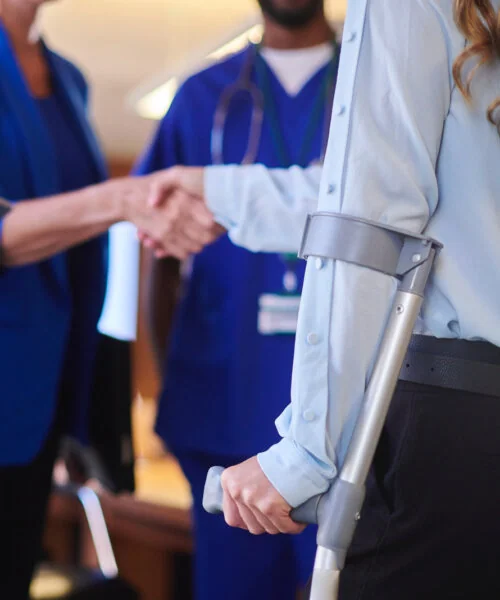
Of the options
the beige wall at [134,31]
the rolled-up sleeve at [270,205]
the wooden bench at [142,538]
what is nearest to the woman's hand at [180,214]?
the rolled-up sleeve at [270,205]

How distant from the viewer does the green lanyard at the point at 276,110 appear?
1658mm

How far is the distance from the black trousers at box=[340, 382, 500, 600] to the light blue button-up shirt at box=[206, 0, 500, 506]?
0.06m

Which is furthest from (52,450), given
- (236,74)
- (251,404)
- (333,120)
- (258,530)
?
(333,120)

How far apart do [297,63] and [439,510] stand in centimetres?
111

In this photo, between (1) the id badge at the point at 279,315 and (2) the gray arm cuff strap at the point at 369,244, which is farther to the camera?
(1) the id badge at the point at 279,315

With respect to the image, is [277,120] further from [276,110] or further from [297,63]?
[297,63]

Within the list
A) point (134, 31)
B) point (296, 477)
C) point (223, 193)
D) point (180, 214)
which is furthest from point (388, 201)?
point (134, 31)

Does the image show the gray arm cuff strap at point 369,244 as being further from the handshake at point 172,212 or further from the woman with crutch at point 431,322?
the handshake at point 172,212

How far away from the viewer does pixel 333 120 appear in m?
0.85

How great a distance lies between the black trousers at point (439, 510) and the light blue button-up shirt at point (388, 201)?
0.06 metres

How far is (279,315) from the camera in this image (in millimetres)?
1632

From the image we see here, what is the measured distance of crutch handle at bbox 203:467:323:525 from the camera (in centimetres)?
82

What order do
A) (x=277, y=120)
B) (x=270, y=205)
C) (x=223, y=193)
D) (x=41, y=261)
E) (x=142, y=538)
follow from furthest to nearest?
1. (x=142, y=538)
2. (x=277, y=120)
3. (x=41, y=261)
4. (x=223, y=193)
5. (x=270, y=205)

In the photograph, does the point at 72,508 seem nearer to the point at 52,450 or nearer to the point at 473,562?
the point at 52,450
